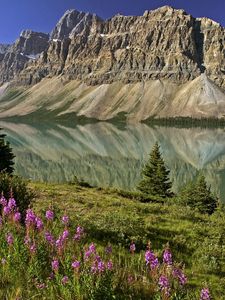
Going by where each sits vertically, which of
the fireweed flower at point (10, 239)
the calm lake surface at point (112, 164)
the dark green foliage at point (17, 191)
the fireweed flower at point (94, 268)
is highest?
the calm lake surface at point (112, 164)

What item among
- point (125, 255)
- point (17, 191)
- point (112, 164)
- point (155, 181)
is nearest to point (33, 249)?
point (125, 255)

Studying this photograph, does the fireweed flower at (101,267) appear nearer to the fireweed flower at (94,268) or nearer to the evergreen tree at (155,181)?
the fireweed flower at (94,268)

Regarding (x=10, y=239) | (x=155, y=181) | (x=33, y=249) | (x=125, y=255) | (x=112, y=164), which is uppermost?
(x=112, y=164)

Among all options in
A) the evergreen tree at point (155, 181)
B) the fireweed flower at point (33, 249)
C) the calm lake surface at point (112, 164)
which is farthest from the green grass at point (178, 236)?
the calm lake surface at point (112, 164)

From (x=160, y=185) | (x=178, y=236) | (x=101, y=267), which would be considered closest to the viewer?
(x=101, y=267)

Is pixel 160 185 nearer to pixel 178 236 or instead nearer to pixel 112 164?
pixel 178 236

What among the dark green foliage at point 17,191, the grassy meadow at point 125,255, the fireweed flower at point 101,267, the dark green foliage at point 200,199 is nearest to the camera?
the fireweed flower at point 101,267

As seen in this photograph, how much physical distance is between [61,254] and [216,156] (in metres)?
140

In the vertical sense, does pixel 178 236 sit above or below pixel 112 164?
below

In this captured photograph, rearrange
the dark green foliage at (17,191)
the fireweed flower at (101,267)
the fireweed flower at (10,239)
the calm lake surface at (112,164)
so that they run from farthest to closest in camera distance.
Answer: the calm lake surface at (112,164) < the dark green foliage at (17,191) < the fireweed flower at (10,239) < the fireweed flower at (101,267)

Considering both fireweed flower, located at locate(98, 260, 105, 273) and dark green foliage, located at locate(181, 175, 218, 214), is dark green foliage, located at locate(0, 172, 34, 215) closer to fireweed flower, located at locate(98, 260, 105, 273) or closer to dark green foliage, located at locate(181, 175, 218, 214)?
fireweed flower, located at locate(98, 260, 105, 273)

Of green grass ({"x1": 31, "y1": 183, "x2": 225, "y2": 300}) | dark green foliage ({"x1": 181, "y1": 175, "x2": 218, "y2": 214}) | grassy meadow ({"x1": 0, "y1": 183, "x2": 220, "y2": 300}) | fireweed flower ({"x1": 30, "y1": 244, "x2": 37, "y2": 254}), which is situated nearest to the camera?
grassy meadow ({"x1": 0, "y1": 183, "x2": 220, "y2": 300})

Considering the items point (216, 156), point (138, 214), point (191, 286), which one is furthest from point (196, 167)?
point (191, 286)

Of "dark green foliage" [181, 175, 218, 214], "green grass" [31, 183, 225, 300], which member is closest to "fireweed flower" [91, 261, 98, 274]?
"green grass" [31, 183, 225, 300]
